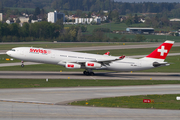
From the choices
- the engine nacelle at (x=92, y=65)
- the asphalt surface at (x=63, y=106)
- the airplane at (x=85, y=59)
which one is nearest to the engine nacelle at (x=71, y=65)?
the airplane at (x=85, y=59)

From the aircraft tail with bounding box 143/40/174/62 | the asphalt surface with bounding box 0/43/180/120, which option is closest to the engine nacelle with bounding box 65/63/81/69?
the asphalt surface with bounding box 0/43/180/120

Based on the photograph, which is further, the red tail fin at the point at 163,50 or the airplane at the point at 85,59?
the red tail fin at the point at 163,50

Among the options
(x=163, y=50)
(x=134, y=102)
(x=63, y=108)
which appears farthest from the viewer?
(x=163, y=50)

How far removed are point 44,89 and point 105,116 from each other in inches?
594

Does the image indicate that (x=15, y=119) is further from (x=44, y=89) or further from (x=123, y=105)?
(x=44, y=89)

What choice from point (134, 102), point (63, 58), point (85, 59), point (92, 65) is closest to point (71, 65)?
point (63, 58)

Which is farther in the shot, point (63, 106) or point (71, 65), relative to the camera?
point (71, 65)

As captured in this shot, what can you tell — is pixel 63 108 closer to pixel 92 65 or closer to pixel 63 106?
pixel 63 106

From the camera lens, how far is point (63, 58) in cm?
5281

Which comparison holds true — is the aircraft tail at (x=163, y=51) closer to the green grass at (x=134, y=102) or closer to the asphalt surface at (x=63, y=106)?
the asphalt surface at (x=63, y=106)

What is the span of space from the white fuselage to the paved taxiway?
1435 cm

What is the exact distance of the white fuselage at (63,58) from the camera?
52.5m

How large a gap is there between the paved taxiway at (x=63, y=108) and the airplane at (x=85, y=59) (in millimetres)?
13814

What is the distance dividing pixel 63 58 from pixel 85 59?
4221mm
